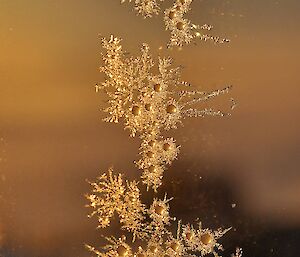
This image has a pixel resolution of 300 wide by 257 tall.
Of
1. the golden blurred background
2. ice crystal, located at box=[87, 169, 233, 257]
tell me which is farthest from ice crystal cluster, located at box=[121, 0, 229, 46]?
ice crystal, located at box=[87, 169, 233, 257]

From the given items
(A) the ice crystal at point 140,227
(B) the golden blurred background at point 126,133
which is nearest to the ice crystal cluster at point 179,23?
(B) the golden blurred background at point 126,133

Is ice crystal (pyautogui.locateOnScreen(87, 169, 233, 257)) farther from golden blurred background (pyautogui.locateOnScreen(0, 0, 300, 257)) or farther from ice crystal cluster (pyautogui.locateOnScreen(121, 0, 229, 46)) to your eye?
ice crystal cluster (pyautogui.locateOnScreen(121, 0, 229, 46))

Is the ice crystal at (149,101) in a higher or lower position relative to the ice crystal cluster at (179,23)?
lower

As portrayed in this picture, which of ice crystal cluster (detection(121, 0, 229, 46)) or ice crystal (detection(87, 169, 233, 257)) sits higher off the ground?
ice crystal cluster (detection(121, 0, 229, 46))

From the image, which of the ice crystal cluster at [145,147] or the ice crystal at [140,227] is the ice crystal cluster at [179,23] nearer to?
the ice crystal cluster at [145,147]

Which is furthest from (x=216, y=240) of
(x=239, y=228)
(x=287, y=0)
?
(x=287, y=0)

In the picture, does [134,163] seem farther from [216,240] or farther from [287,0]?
[287,0]

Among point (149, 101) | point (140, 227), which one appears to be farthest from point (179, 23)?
point (140, 227)
